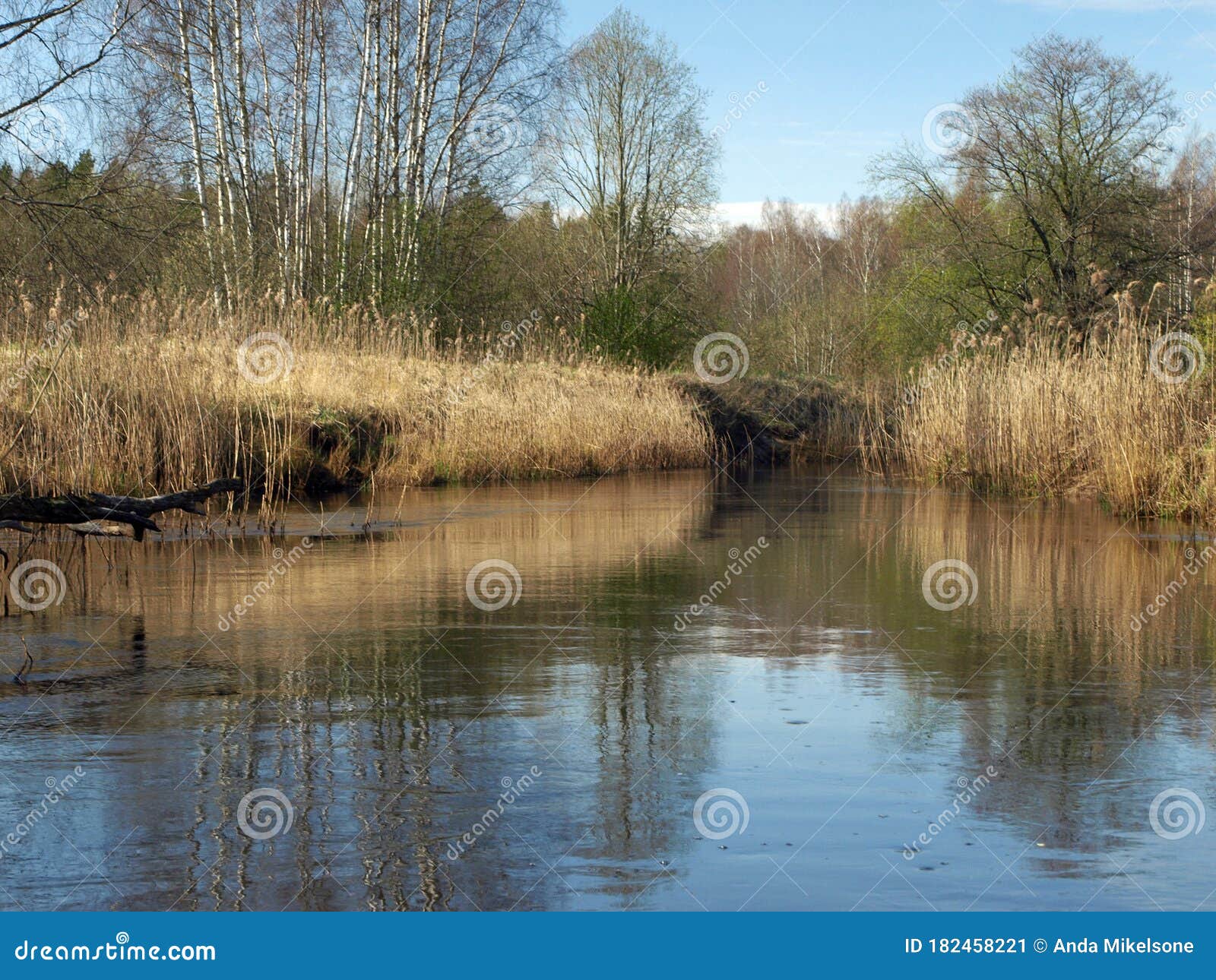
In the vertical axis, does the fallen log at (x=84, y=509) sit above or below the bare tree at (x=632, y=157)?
below

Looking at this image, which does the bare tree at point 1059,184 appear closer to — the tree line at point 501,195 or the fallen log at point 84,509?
the tree line at point 501,195

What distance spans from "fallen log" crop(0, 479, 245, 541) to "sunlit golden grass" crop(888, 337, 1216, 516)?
330 inches

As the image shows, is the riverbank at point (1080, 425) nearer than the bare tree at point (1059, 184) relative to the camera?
Yes

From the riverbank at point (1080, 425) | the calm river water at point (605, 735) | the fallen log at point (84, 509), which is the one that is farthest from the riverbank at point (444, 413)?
the calm river water at point (605, 735)

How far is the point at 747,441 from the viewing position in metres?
27.1

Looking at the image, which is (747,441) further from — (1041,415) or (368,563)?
(368,563)

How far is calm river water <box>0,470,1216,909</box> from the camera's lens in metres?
3.48

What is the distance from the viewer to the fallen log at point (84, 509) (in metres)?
7.98

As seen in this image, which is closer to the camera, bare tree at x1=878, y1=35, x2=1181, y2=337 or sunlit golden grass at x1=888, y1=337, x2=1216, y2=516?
sunlit golden grass at x1=888, y1=337, x2=1216, y2=516

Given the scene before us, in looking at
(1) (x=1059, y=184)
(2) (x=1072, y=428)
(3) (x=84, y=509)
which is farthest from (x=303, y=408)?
(1) (x=1059, y=184)

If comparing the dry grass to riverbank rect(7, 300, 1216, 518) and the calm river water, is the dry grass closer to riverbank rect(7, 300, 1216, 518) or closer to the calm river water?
riverbank rect(7, 300, 1216, 518)

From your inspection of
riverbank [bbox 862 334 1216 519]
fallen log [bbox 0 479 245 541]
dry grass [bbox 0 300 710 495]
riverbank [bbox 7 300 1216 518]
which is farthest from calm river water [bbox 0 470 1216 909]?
riverbank [bbox 862 334 1216 519]

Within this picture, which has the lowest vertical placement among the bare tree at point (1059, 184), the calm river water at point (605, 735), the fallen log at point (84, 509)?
the calm river water at point (605, 735)

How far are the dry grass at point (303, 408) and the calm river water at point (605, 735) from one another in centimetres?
189
